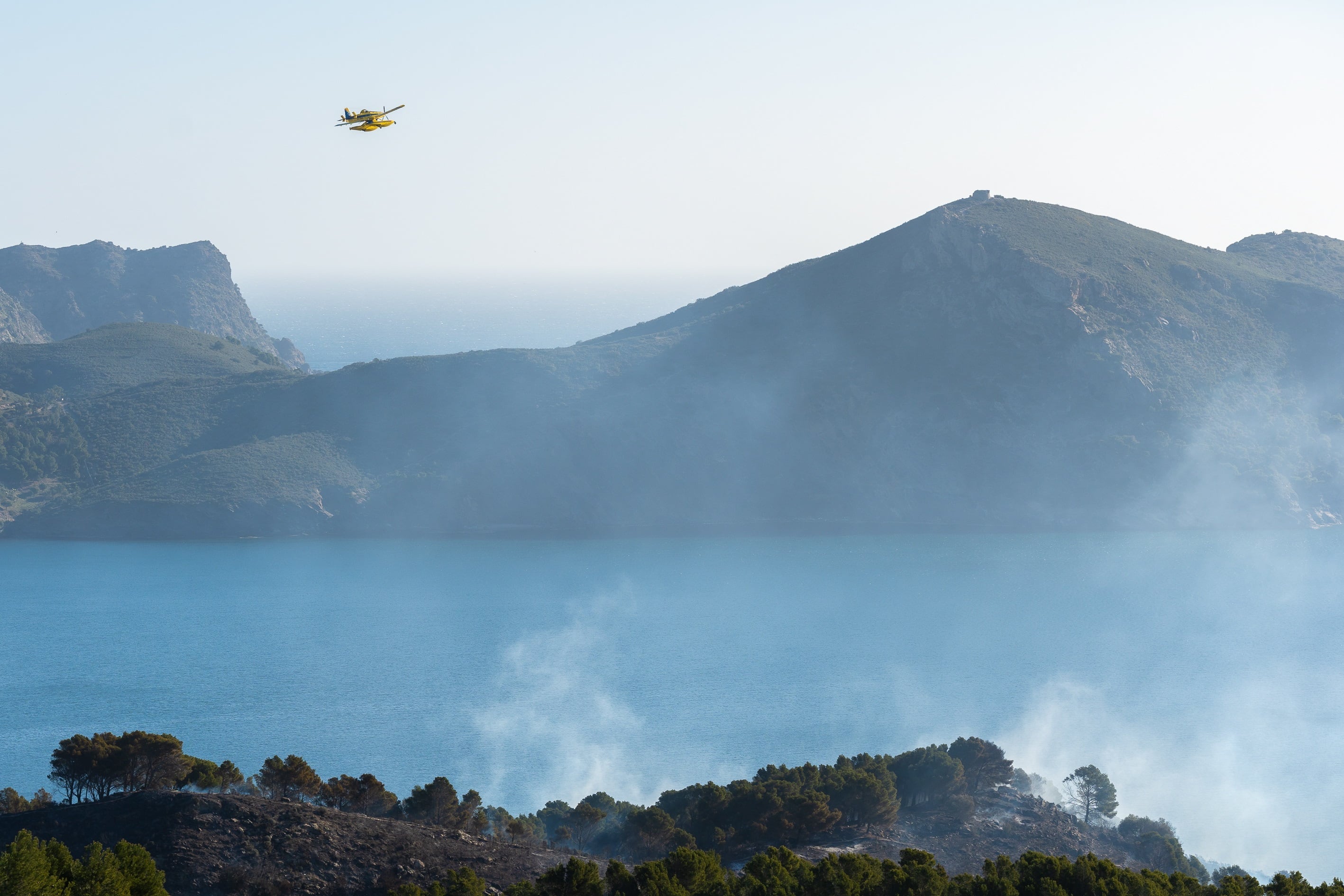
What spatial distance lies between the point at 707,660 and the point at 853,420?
5639cm

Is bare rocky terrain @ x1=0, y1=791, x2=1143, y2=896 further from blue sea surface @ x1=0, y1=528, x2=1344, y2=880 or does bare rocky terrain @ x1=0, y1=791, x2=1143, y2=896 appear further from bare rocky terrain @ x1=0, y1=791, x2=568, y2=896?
blue sea surface @ x1=0, y1=528, x2=1344, y2=880

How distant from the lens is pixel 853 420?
132375mm

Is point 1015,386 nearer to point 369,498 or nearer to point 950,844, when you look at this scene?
point 369,498

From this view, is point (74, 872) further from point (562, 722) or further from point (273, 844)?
point (562, 722)

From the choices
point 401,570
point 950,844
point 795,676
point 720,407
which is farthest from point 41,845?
point 720,407

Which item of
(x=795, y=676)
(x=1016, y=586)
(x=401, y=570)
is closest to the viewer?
(x=795, y=676)

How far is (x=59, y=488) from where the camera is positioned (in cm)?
13475

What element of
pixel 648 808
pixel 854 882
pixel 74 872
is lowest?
pixel 74 872

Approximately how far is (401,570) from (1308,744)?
243ft

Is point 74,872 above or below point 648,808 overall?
below

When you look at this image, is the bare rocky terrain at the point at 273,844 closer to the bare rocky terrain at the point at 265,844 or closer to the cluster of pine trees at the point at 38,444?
the bare rocky terrain at the point at 265,844

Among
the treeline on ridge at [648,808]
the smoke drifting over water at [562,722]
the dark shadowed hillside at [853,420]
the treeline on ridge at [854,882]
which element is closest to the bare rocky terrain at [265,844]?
the treeline on ridge at [854,882]

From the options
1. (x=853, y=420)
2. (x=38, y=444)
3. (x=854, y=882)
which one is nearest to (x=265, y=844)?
(x=854, y=882)

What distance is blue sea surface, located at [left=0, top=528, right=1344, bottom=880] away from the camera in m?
64.4
